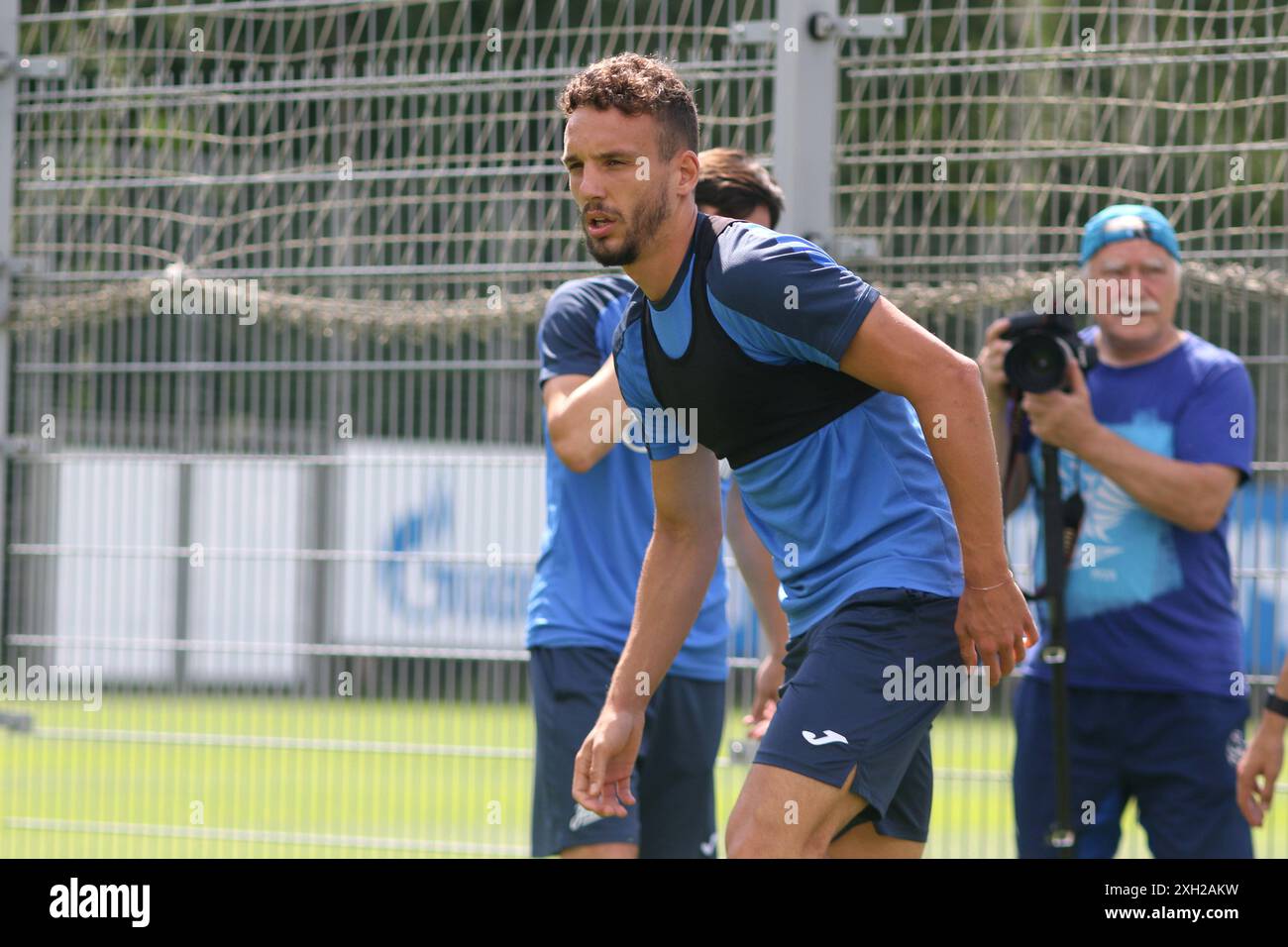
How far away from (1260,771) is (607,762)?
6.03ft

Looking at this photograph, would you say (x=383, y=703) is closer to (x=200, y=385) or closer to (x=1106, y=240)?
(x=200, y=385)

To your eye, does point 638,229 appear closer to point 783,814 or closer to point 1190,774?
point 783,814

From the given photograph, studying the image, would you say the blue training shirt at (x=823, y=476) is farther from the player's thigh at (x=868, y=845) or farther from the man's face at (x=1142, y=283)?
the man's face at (x=1142, y=283)

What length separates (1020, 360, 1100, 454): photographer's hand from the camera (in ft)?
15.7

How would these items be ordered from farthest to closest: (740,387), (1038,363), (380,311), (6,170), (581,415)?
(6,170)
(380,311)
(1038,363)
(581,415)
(740,387)

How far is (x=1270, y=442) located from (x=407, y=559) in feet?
9.50

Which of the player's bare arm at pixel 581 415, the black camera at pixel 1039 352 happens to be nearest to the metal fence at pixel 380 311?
the black camera at pixel 1039 352

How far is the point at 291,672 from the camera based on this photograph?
21.6ft

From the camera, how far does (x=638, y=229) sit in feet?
11.6

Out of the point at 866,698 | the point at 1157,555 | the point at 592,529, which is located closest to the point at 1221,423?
the point at 1157,555

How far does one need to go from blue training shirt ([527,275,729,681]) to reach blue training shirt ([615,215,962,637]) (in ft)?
3.19
